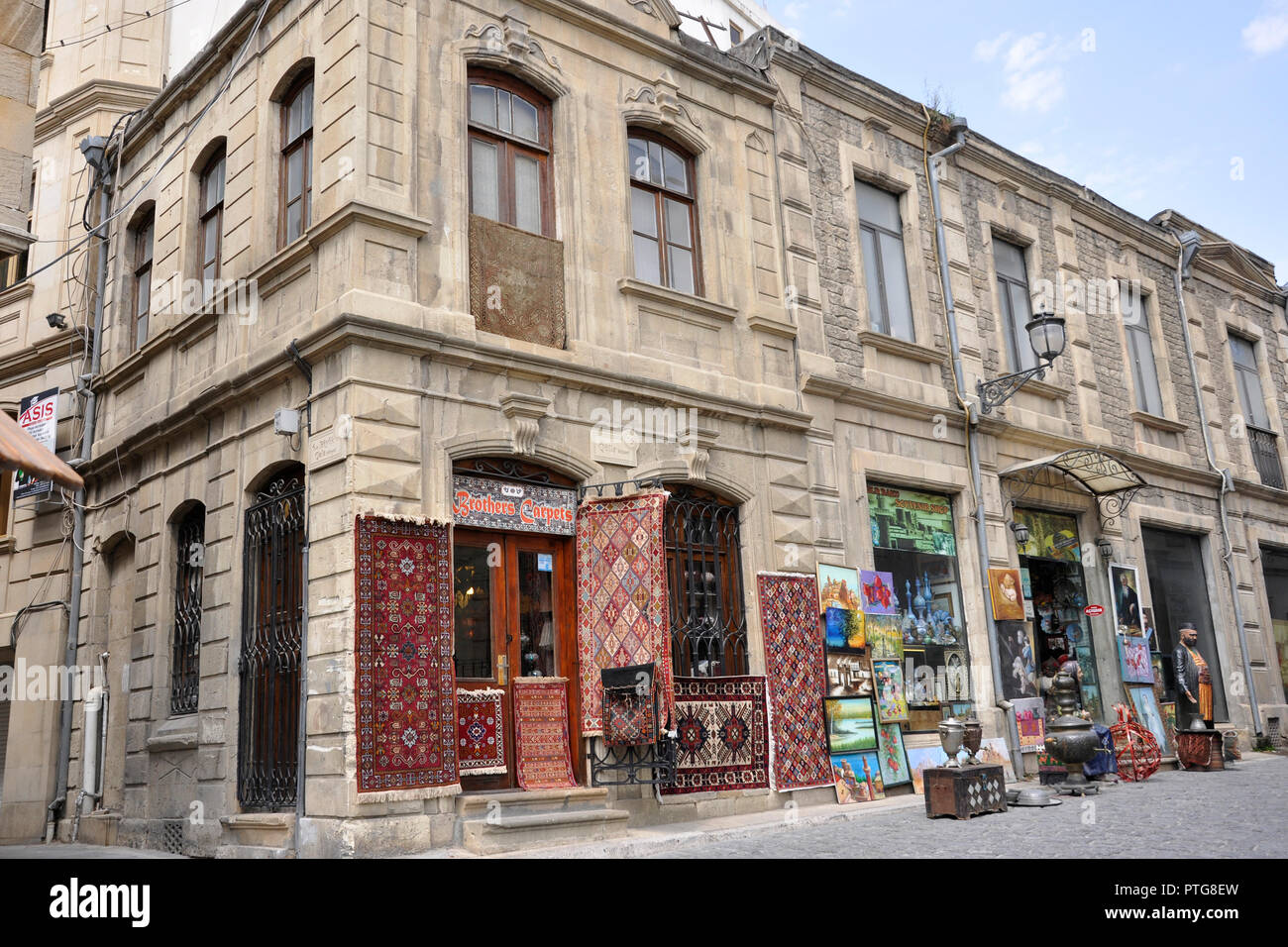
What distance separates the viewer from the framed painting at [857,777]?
1223 centimetres

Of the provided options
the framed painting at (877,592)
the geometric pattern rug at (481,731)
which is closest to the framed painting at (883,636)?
the framed painting at (877,592)

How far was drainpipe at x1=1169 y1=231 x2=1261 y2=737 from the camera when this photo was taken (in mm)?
19156

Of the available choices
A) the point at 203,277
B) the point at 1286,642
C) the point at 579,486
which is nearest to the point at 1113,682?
the point at 1286,642

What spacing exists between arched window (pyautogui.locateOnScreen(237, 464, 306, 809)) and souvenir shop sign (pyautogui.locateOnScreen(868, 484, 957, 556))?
7052 millimetres

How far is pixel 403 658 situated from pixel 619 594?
7.26 feet

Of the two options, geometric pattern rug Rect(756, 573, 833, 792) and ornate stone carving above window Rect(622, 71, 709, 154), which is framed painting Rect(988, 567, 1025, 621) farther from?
ornate stone carving above window Rect(622, 71, 709, 154)

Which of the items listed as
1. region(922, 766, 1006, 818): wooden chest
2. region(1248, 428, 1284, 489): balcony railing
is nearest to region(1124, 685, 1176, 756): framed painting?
region(922, 766, 1006, 818): wooden chest

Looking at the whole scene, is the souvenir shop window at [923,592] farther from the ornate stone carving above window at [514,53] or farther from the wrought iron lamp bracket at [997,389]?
the ornate stone carving above window at [514,53]

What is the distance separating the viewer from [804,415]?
1319 centimetres

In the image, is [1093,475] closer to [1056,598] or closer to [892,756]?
[1056,598]

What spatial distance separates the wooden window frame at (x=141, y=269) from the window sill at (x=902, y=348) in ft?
30.4

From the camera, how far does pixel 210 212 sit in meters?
13.2

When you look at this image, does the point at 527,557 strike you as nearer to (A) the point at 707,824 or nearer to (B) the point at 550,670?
(B) the point at 550,670

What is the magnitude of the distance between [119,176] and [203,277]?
3.61 m
